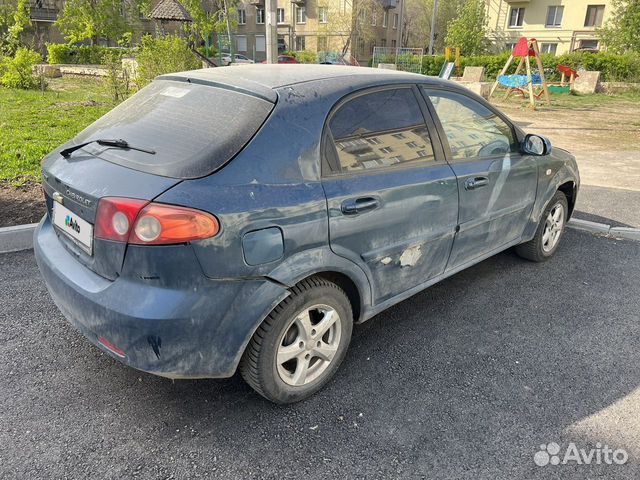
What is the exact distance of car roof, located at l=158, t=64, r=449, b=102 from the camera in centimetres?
264

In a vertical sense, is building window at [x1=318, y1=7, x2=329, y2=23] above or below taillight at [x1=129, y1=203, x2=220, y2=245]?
above

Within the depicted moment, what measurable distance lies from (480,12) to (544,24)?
22.6 ft

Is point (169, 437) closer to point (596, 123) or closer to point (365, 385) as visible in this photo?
point (365, 385)

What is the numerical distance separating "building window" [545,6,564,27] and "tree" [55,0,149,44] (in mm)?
33852

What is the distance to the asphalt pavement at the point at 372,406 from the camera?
2.28m

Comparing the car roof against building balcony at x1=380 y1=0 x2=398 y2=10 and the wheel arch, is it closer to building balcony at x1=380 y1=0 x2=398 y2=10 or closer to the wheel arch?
the wheel arch

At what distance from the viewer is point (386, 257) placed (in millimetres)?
2863

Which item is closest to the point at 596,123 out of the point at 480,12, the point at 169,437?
the point at 169,437

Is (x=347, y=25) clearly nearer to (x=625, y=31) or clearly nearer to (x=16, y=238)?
(x=625, y=31)

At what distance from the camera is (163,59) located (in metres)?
9.66

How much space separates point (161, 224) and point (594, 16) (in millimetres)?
50332

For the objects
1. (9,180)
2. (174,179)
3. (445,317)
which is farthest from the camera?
(9,180)

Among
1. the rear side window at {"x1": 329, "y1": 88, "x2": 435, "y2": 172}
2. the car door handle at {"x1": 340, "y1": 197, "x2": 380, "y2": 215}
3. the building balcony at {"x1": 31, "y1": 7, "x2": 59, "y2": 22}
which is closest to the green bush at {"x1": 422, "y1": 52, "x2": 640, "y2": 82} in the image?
the rear side window at {"x1": 329, "y1": 88, "x2": 435, "y2": 172}

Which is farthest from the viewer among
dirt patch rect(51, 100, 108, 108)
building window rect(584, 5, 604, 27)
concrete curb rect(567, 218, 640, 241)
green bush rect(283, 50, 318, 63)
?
building window rect(584, 5, 604, 27)
